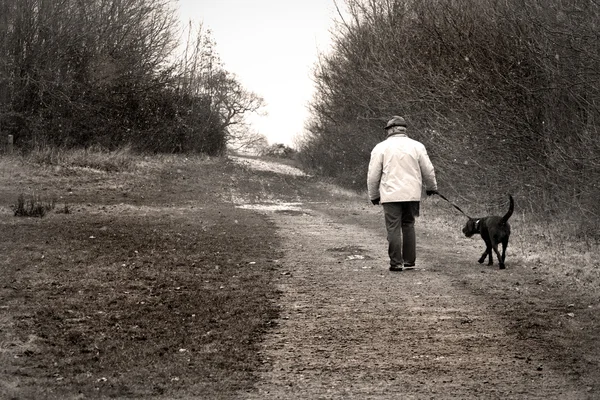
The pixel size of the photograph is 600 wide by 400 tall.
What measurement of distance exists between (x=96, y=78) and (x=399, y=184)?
2697 centimetres

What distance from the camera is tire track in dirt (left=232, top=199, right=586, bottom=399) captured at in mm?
6176

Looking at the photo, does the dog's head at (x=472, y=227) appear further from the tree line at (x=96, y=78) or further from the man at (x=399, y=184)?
the tree line at (x=96, y=78)

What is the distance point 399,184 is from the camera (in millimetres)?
11539

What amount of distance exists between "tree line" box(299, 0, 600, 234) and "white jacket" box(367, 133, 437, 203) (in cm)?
277

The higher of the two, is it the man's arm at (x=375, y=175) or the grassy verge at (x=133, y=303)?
the man's arm at (x=375, y=175)

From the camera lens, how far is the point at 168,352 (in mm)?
7348

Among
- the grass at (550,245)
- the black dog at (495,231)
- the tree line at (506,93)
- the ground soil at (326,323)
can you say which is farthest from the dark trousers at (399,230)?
the tree line at (506,93)

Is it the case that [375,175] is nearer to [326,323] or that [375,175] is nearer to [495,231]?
[495,231]

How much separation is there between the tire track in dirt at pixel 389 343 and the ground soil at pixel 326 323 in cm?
2

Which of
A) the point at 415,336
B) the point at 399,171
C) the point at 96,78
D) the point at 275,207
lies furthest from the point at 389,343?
the point at 96,78

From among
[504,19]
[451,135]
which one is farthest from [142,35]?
[504,19]

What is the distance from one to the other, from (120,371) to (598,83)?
30.7 feet

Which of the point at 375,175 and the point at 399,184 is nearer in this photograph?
the point at 399,184

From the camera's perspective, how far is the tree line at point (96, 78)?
31.9 m
